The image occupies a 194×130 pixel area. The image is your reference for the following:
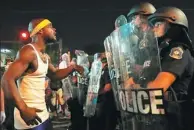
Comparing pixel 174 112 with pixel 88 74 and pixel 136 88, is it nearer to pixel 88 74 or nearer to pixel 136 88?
pixel 136 88

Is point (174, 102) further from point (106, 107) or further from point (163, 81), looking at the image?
point (106, 107)

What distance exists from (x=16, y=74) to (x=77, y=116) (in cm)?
254

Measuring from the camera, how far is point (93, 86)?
13.3ft

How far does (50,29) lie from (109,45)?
0.61 metres

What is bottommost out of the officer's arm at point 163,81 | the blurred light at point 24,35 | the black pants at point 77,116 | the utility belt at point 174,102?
the black pants at point 77,116

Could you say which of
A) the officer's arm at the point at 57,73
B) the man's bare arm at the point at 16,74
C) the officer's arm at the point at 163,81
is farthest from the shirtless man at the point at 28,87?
the officer's arm at the point at 163,81

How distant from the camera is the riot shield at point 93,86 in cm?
403

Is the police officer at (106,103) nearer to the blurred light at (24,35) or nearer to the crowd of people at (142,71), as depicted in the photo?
the crowd of people at (142,71)

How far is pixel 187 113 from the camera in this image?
6.86 ft

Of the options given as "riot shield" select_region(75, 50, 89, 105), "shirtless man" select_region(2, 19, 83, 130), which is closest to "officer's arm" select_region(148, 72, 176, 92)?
"shirtless man" select_region(2, 19, 83, 130)

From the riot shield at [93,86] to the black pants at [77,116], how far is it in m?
0.47

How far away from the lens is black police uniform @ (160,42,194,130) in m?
A: 2.06

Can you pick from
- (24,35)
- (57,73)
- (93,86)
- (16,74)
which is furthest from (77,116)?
(16,74)

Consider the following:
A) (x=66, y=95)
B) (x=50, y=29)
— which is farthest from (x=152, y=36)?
(x=66, y=95)
